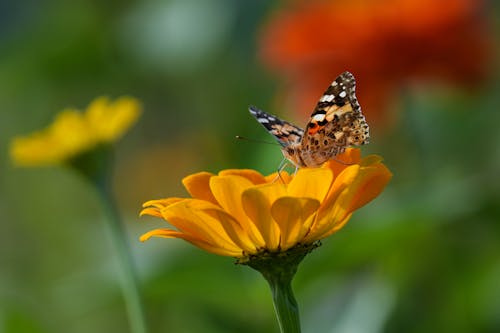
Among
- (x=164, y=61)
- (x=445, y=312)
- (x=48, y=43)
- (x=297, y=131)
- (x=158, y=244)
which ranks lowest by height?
(x=445, y=312)

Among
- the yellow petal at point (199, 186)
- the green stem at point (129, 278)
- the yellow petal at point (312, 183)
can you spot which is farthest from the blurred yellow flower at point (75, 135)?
the yellow petal at point (312, 183)

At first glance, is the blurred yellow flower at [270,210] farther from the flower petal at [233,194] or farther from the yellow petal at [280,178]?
the yellow petal at [280,178]

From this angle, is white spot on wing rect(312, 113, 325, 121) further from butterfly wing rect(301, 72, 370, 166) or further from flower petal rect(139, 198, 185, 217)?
flower petal rect(139, 198, 185, 217)

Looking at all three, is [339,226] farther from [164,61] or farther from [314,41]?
[164,61]

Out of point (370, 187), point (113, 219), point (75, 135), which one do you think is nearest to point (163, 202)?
point (370, 187)

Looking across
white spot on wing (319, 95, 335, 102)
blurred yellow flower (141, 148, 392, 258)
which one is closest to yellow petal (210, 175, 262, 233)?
blurred yellow flower (141, 148, 392, 258)

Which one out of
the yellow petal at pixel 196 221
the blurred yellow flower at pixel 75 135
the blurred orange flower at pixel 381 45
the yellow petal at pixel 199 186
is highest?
the blurred orange flower at pixel 381 45

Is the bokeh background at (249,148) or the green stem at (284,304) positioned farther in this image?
the bokeh background at (249,148)

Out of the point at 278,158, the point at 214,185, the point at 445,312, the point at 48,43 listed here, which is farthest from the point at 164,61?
the point at 214,185
